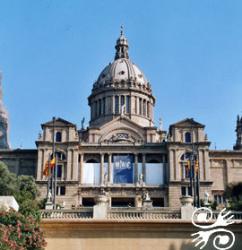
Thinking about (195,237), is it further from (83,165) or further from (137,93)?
(137,93)

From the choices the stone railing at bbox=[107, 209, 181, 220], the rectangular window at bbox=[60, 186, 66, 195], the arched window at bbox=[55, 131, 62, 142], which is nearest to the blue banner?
the rectangular window at bbox=[60, 186, 66, 195]

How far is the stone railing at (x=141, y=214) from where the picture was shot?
27.1m

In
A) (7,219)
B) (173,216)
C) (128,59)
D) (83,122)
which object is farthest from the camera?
(128,59)

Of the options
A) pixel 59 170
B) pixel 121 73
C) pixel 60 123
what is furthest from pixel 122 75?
pixel 59 170

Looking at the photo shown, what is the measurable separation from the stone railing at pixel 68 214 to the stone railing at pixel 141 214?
1.07 meters

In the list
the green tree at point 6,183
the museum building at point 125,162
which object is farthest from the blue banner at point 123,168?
the green tree at point 6,183

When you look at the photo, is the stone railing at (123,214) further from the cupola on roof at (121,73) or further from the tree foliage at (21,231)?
the cupola on roof at (121,73)

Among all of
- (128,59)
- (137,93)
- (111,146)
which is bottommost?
(111,146)

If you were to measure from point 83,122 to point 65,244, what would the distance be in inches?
2390

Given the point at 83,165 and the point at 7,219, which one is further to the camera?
the point at 83,165

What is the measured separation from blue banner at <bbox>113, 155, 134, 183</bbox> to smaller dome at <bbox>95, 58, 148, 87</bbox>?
62.7 feet

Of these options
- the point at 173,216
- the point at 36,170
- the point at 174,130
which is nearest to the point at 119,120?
the point at 174,130

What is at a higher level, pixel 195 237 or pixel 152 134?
pixel 152 134

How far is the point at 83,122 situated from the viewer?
284 ft
